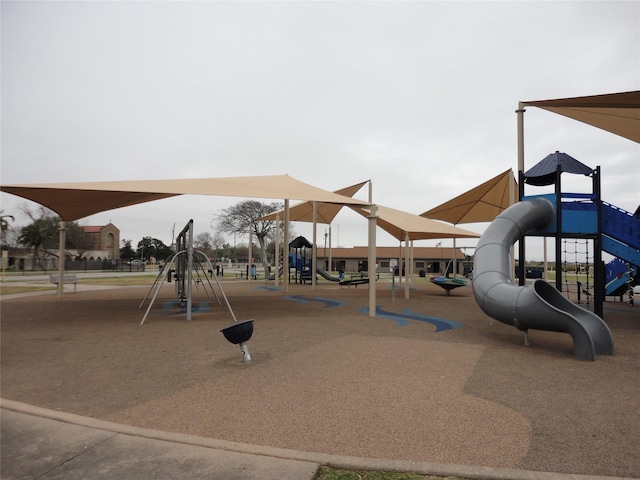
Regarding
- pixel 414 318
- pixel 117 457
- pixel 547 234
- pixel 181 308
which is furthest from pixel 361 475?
pixel 181 308

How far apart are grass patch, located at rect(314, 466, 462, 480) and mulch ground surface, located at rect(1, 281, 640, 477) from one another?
0.27m

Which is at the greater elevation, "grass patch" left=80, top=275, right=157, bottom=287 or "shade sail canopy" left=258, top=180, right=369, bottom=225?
"shade sail canopy" left=258, top=180, right=369, bottom=225

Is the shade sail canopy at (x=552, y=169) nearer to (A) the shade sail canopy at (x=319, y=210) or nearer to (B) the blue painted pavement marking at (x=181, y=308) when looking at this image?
(A) the shade sail canopy at (x=319, y=210)

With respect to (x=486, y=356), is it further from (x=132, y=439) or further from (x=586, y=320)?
(x=132, y=439)

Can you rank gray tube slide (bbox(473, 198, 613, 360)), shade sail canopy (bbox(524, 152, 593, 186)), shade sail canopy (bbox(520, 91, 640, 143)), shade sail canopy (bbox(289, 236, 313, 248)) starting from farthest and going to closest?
1. shade sail canopy (bbox(289, 236, 313, 248))
2. shade sail canopy (bbox(524, 152, 593, 186))
3. shade sail canopy (bbox(520, 91, 640, 143))
4. gray tube slide (bbox(473, 198, 613, 360))

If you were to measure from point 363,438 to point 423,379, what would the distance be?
7.09ft

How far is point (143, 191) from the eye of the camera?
8.88 metres

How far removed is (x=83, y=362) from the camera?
→ 20.0 feet

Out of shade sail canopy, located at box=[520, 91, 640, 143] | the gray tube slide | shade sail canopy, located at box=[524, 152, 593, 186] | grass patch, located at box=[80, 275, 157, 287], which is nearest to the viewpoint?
the gray tube slide

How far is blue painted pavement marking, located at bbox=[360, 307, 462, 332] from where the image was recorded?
33.5 feet

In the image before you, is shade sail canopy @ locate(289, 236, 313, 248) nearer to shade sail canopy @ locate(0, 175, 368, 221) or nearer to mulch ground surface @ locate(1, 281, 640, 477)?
shade sail canopy @ locate(0, 175, 368, 221)

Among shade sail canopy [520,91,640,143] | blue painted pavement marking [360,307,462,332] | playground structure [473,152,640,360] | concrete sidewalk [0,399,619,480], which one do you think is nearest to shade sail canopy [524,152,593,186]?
playground structure [473,152,640,360]

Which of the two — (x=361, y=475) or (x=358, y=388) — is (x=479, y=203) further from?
(x=361, y=475)

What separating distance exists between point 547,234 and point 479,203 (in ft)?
34.9
